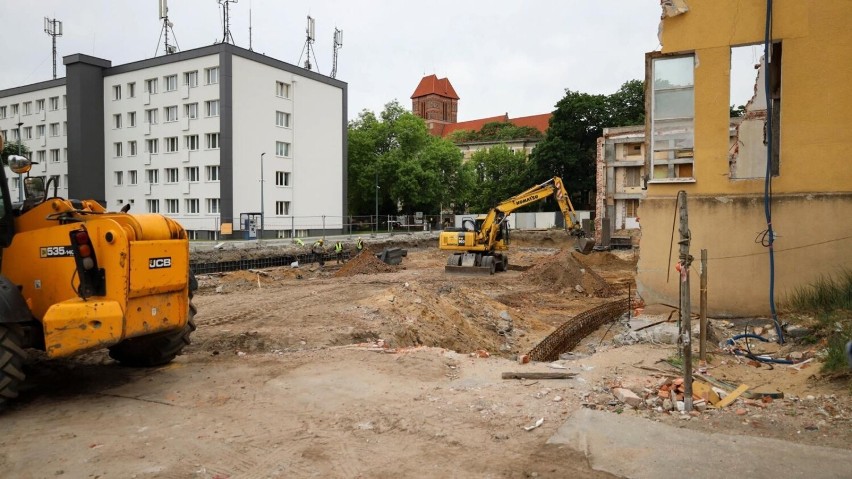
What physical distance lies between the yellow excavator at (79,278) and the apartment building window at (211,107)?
35.5 m

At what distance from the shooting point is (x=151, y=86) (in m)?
43.3

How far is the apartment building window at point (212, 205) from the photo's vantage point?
40.3 meters

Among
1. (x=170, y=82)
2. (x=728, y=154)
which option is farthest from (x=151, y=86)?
(x=728, y=154)

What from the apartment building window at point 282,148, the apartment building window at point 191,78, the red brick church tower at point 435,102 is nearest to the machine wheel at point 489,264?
the apartment building window at point 282,148

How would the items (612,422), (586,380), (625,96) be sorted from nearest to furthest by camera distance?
1. (612,422)
2. (586,380)
3. (625,96)

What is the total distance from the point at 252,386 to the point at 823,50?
983 cm

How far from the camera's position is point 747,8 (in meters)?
9.68

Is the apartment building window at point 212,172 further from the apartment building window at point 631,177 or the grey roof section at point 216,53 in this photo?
the apartment building window at point 631,177

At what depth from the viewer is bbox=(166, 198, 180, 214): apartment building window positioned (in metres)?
42.6

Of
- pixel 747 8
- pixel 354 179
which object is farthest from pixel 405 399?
pixel 354 179

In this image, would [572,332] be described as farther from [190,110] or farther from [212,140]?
[190,110]

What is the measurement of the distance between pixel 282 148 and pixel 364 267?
22778 mm

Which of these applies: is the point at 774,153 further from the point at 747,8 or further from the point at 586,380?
the point at 586,380

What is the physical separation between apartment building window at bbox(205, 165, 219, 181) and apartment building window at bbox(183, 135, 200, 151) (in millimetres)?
2093
